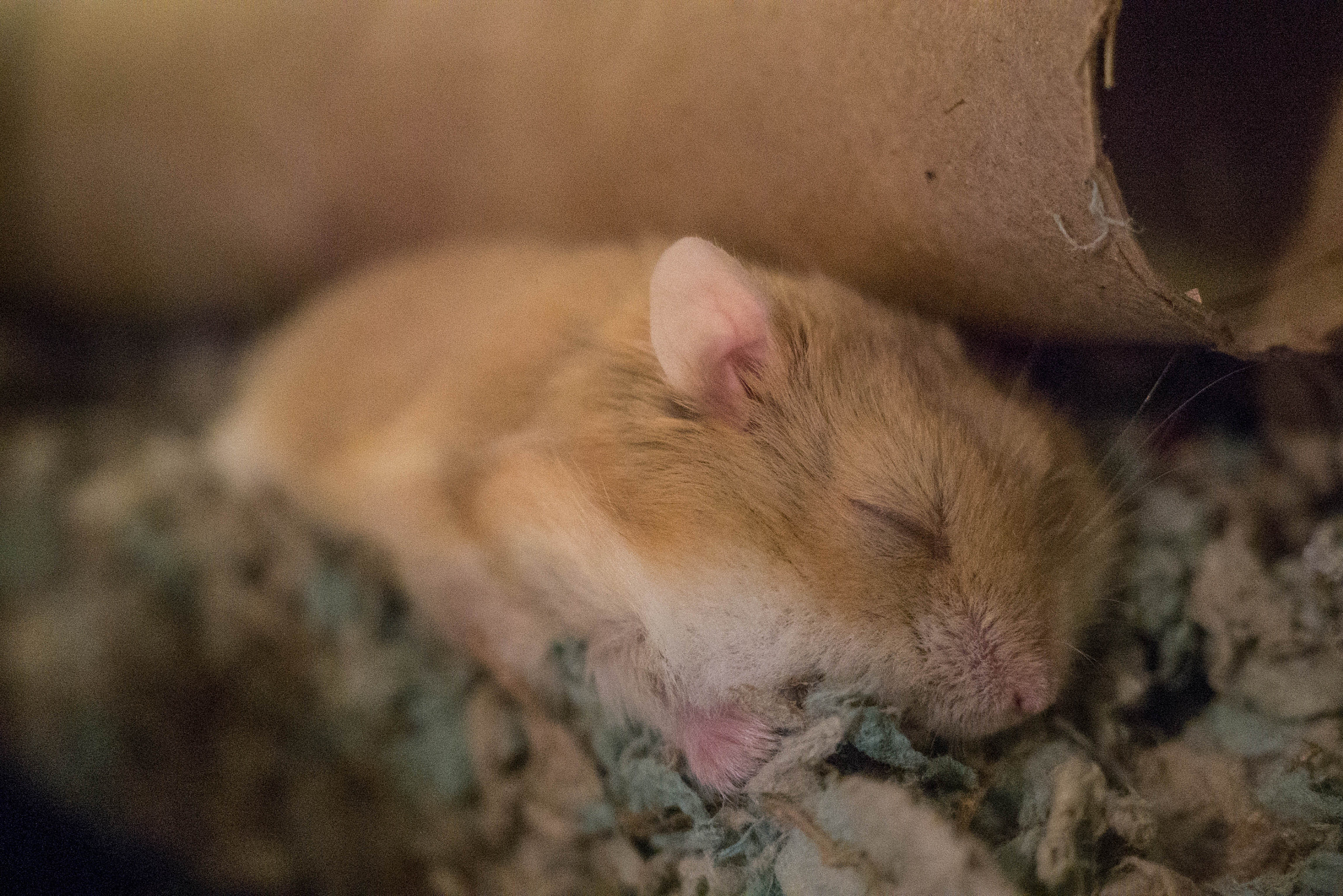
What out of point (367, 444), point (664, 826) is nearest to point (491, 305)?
point (367, 444)

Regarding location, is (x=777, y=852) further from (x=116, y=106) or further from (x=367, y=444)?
(x=116, y=106)

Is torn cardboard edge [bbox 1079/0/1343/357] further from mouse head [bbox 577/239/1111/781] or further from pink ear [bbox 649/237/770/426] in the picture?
pink ear [bbox 649/237/770/426]

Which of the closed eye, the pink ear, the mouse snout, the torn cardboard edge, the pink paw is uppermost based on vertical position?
the torn cardboard edge

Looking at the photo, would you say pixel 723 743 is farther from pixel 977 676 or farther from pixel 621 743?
pixel 977 676

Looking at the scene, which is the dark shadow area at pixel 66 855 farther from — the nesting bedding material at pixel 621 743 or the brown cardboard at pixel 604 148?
the brown cardboard at pixel 604 148

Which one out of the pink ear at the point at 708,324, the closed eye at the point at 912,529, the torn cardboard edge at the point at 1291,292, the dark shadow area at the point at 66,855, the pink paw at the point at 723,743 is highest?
the torn cardboard edge at the point at 1291,292

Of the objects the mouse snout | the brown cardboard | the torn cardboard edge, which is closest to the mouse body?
the mouse snout

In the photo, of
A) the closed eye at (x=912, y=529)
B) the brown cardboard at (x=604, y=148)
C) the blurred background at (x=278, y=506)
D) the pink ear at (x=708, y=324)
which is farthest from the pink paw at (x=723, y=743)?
the brown cardboard at (x=604, y=148)

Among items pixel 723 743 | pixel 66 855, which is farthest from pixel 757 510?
pixel 66 855
